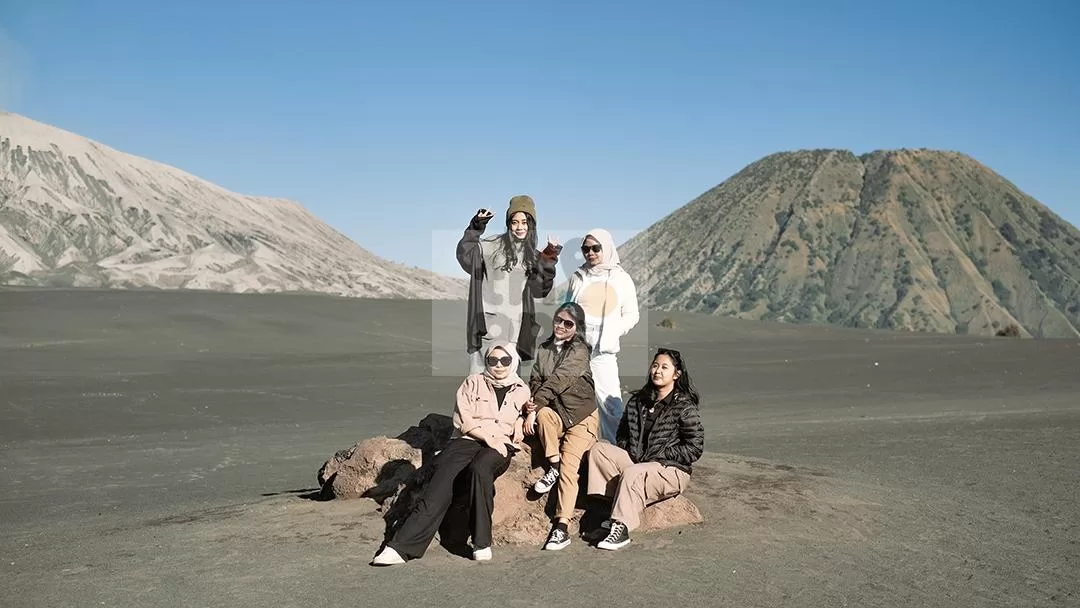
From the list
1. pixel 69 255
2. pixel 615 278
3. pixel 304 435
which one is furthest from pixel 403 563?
pixel 69 255

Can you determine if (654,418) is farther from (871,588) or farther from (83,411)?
(83,411)

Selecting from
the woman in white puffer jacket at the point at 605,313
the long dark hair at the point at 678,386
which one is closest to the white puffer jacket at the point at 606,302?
the woman in white puffer jacket at the point at 605,313

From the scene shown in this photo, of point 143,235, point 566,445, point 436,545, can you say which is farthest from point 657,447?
point 143,235

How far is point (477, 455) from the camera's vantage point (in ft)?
21.5

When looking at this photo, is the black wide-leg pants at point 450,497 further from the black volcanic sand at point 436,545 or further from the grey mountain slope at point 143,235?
the grey mountain slope at point 143,235

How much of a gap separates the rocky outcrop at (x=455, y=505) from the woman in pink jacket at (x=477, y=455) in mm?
199

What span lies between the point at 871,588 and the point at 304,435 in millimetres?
9395

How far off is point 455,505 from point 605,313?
6.15 ft

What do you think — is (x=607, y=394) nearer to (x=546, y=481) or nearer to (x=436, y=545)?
(x=546, y=481)

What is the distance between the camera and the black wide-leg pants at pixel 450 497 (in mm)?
6332

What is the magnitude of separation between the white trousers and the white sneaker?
2.04 metres

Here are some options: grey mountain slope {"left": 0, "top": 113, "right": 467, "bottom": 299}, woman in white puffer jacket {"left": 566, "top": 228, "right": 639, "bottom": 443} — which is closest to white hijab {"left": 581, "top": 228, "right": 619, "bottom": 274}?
woman in white puffer jacket {"left": 566, "top": 228, "right": 639, "bottom": 443}

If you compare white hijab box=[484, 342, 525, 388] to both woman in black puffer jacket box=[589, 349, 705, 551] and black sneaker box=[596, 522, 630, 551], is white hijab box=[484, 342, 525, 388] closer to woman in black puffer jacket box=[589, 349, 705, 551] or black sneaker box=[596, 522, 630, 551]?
woman in black puffer jacket box=[589, 349, 705, 551]

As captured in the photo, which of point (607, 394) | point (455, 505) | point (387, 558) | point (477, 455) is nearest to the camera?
point (387, 558)
